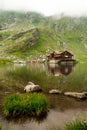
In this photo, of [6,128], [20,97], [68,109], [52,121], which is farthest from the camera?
[68,109]

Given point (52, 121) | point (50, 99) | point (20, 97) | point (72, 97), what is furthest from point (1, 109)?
point (72, 97)

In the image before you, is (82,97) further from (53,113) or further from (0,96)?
(0,96)

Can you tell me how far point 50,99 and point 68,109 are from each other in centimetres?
624

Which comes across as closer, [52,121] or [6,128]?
[6,128]

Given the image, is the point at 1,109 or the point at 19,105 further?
the point at 1,109

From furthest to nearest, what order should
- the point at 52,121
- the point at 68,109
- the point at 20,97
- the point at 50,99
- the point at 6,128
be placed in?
the point at 50,99
the point at 68,109
the point at 20,97
the point at 52,121
the point at 6,128

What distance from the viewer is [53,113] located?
29.8m

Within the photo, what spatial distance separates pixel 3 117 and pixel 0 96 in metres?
12.2

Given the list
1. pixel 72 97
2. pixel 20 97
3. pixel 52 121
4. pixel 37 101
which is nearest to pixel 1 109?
pixel 20 97

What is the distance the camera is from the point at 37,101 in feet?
92.1

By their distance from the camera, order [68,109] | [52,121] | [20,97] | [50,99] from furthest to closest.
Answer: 1. [50,99]
2. [68,109]
3. [20,97]
4. [52,121]

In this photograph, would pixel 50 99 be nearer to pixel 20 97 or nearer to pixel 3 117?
pixel 20 97

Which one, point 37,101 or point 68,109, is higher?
point 37,101

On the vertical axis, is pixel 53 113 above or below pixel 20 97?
below
